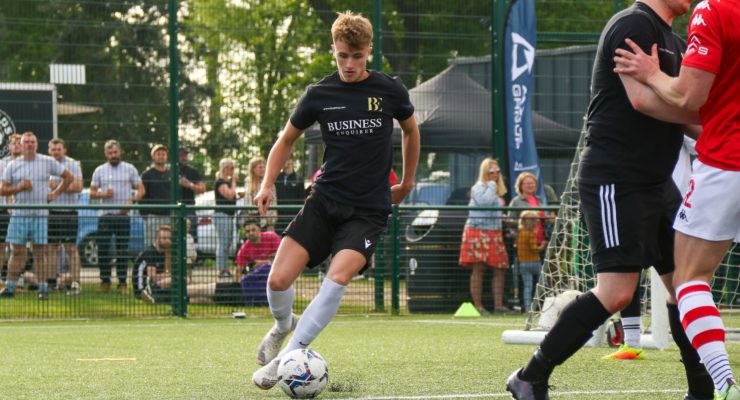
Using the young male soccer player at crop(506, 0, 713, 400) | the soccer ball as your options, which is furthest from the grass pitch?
the young male soccer player at crop(506, 0, 713, 400)

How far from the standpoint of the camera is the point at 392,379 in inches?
289

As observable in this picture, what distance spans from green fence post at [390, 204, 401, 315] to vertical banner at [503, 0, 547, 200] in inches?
→ 68.7

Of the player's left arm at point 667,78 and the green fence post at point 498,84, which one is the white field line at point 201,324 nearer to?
the green fence post at point 498,84

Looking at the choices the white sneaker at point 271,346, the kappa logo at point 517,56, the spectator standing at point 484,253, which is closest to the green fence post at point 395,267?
the spectator standing at point 484,253

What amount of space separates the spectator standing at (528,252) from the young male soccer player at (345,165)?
25.4 feet

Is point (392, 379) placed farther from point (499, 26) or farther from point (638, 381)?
point (499, 26)

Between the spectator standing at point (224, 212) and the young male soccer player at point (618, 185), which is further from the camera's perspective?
the spectator standing at point (224, 212)

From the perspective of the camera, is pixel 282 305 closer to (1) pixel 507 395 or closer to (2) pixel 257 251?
(1) pixel 507 395

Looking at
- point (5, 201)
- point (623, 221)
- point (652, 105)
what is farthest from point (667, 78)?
point (5, 201)

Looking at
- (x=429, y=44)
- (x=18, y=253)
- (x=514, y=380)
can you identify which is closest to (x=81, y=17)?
Answer: (x=18, y=253)

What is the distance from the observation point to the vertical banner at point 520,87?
52.0 feet

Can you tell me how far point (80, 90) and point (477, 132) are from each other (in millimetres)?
4752

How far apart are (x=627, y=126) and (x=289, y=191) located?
31.1 feet

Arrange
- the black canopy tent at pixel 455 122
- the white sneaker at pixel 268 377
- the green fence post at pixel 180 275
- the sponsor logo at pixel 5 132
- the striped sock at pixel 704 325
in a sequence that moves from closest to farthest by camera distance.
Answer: the striped sock at pixel 704 325 < the white sneaker at pixel 268 377 < the green fence post at pixel 180 275 < the sponsor logo at pixel 5 132 < the black canopy tent at pixel 455 122
